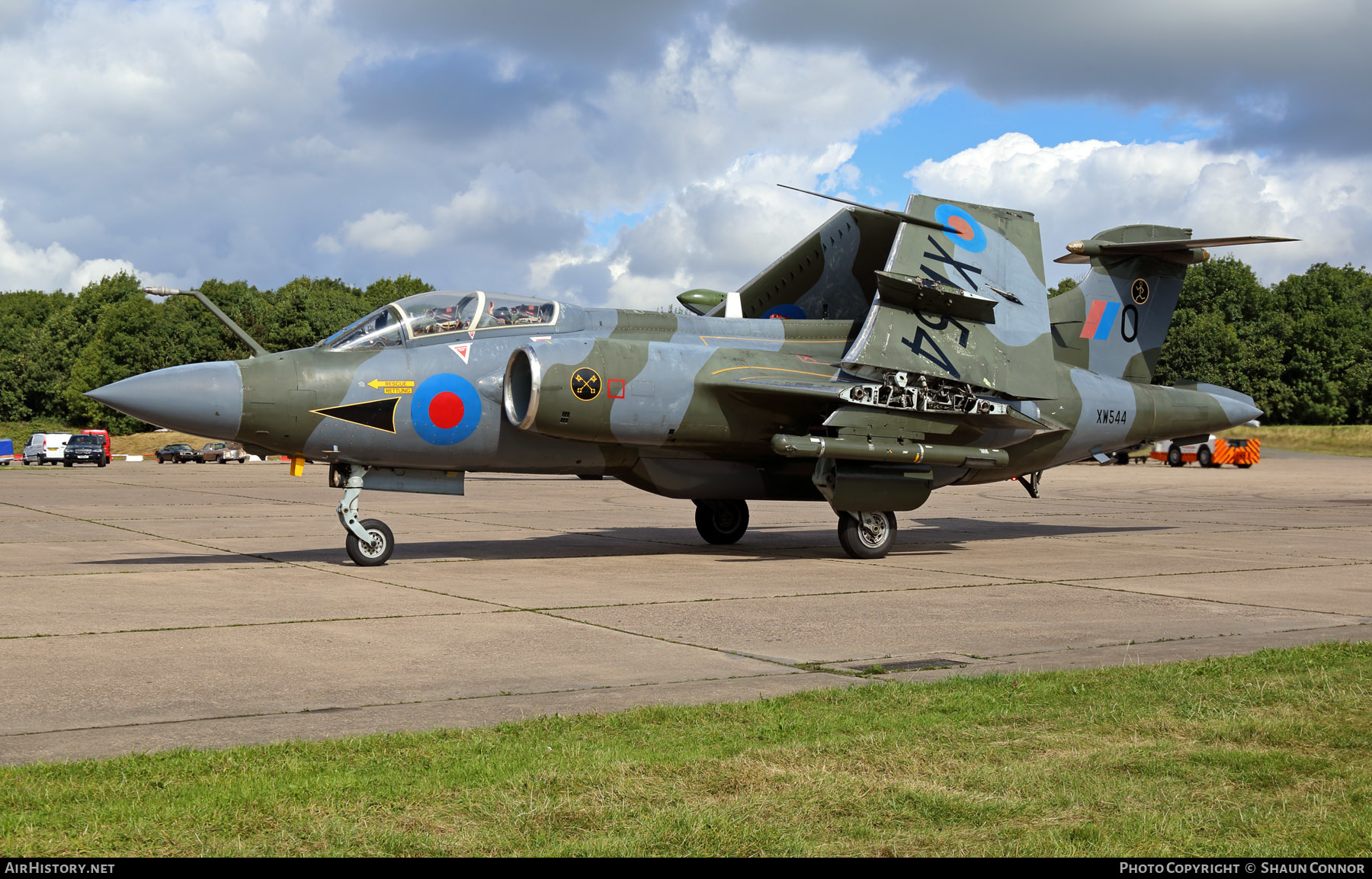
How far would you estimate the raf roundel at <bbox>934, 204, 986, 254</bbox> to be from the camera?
15.2m

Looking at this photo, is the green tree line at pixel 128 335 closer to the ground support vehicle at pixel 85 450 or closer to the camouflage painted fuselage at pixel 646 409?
the ground support vehicle at pixel 85 450

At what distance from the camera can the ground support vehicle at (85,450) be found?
196 ft

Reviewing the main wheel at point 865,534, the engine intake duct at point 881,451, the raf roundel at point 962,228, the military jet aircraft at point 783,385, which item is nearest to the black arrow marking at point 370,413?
the military jet aircraft at point 783,385

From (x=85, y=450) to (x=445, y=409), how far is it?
54526 millimetres

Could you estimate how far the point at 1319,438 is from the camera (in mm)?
81812

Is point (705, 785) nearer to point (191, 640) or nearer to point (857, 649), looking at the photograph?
point (857, 649)

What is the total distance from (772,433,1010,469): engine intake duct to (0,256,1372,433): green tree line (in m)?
75.6

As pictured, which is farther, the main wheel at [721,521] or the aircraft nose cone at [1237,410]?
the aircraft nose cone at [1237,410]

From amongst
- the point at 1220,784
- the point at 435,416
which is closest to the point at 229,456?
the point at 435,416

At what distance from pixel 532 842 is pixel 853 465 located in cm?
1088

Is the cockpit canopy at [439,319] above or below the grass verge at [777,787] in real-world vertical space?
above

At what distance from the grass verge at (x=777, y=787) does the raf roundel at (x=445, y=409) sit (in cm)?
773

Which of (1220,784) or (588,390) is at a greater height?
(588,390)

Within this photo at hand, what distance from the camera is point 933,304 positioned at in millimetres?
14820
